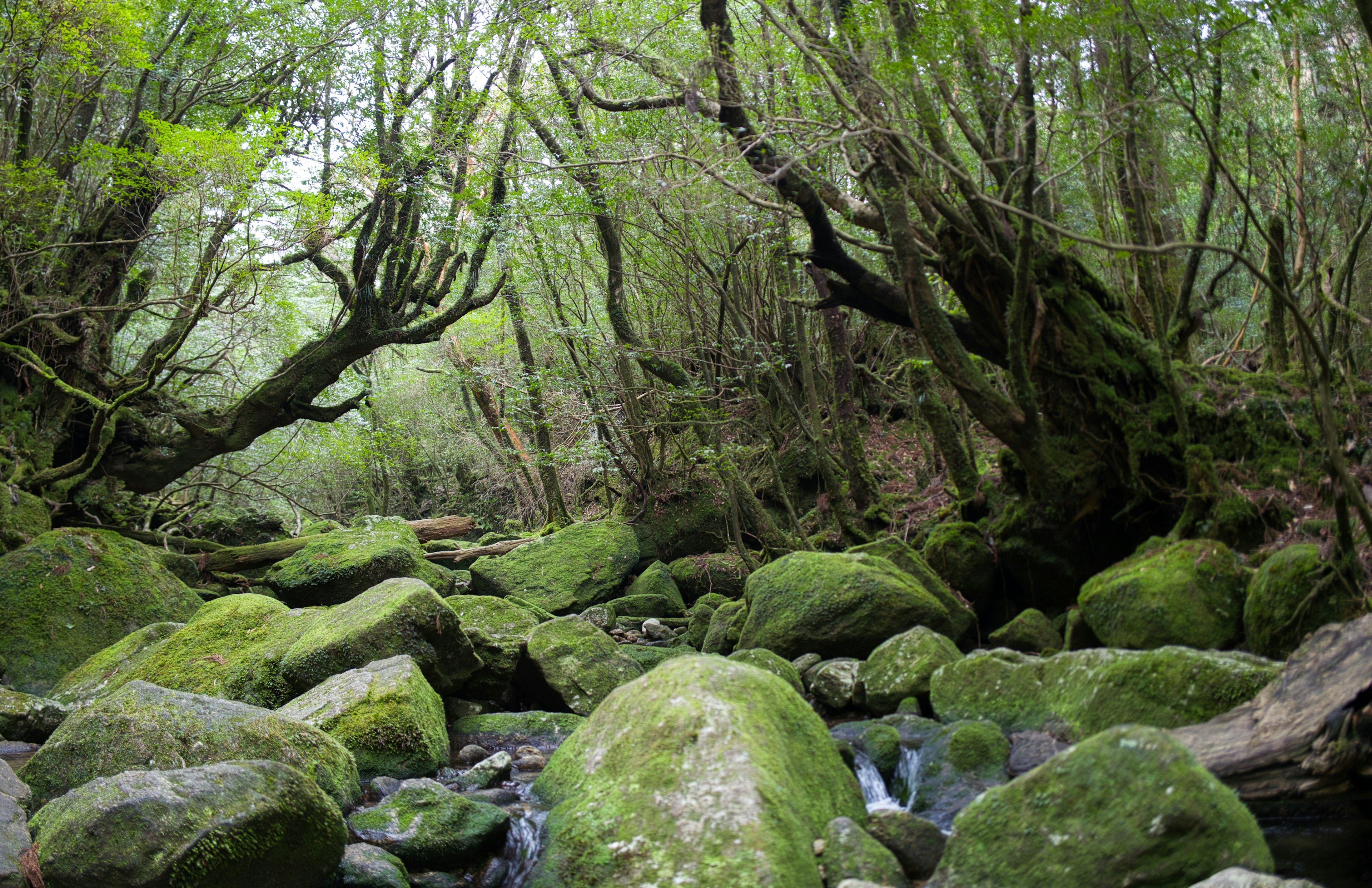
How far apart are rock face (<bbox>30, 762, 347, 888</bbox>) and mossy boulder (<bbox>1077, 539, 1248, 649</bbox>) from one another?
15.4 feet

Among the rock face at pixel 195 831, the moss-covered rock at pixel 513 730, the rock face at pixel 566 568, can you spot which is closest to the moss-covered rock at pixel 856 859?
the rock face at pixel 195 831

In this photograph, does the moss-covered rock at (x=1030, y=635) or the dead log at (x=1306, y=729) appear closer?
the dead log at (x=1306, y=729)

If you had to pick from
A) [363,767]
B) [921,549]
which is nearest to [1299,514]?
[921,549]

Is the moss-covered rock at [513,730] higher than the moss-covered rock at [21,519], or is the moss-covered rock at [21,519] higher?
the moss-covered rock at [21,519]

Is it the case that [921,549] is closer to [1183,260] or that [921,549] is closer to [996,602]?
[996,602]

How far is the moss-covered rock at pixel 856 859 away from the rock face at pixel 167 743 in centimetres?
241

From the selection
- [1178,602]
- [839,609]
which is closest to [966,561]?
[839,609]

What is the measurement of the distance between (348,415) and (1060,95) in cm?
1615

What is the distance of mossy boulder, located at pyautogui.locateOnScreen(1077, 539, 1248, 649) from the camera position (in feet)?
17.8

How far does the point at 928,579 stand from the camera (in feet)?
25.5

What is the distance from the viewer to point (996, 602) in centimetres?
812

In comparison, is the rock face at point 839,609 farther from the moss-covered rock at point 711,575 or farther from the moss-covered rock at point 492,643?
the moss-covered rock at point 711,575

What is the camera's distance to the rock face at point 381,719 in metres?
5.06

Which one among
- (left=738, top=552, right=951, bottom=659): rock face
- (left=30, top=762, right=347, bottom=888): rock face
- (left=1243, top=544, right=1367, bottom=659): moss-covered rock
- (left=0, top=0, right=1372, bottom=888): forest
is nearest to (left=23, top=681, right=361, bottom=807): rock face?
(left=0, top=0, right=1372, bottom=888): forest
